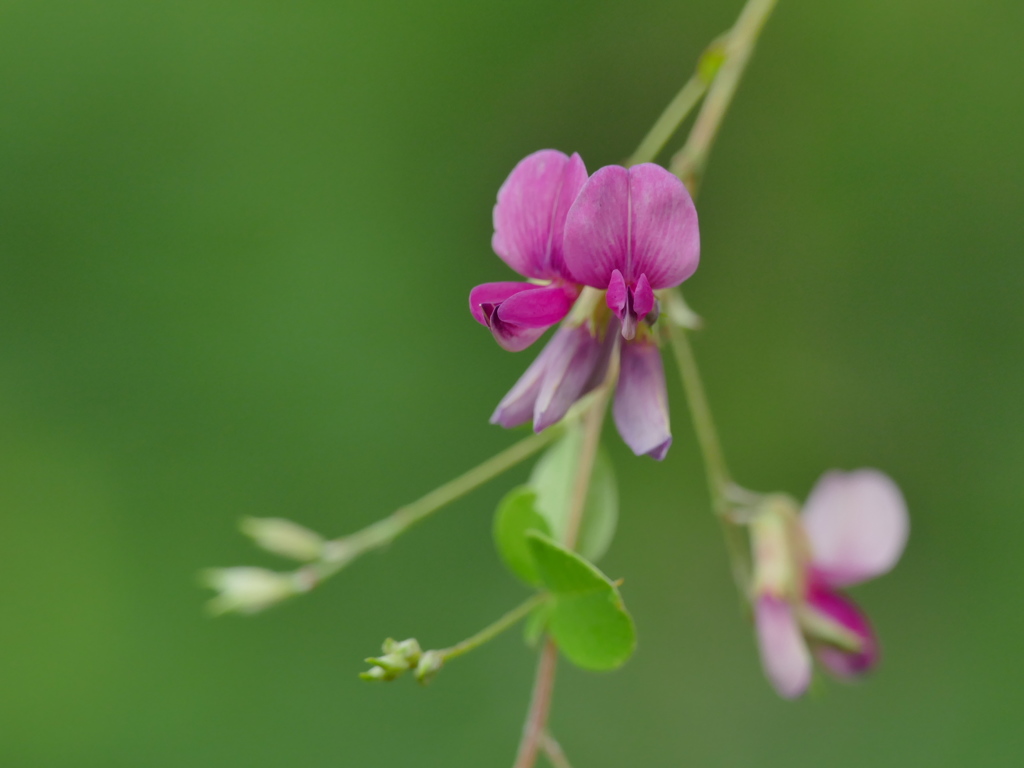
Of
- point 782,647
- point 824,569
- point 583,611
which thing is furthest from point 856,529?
point 583,611

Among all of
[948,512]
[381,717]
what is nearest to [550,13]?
[948,512]

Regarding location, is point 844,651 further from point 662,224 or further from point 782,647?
point 662,224

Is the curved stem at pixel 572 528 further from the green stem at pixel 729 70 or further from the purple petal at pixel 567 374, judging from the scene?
the green stem at pixel 729 70

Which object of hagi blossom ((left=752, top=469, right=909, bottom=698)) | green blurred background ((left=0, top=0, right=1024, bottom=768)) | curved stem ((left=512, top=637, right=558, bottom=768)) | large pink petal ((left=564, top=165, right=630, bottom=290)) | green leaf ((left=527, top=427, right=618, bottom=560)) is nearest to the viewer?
large pink petal ((left=564, top=165, right=630, bottom=290))

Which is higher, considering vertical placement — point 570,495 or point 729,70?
point 729,70

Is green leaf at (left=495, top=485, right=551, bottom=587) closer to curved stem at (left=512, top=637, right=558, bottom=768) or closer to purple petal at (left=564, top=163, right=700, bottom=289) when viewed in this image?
curved stem at (left=512, top=637, right=558, bottom=768)

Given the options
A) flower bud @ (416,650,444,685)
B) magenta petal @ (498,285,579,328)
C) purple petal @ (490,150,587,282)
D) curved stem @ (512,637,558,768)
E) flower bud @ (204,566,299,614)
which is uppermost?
flower bud @ (204,566,299,614)

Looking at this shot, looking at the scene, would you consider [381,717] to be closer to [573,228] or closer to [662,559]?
[662,559]

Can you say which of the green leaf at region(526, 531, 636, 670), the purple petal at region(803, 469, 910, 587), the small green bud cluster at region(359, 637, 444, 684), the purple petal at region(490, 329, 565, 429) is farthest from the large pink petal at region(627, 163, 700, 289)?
the purple petal at region(803, 469, 910, 587)
